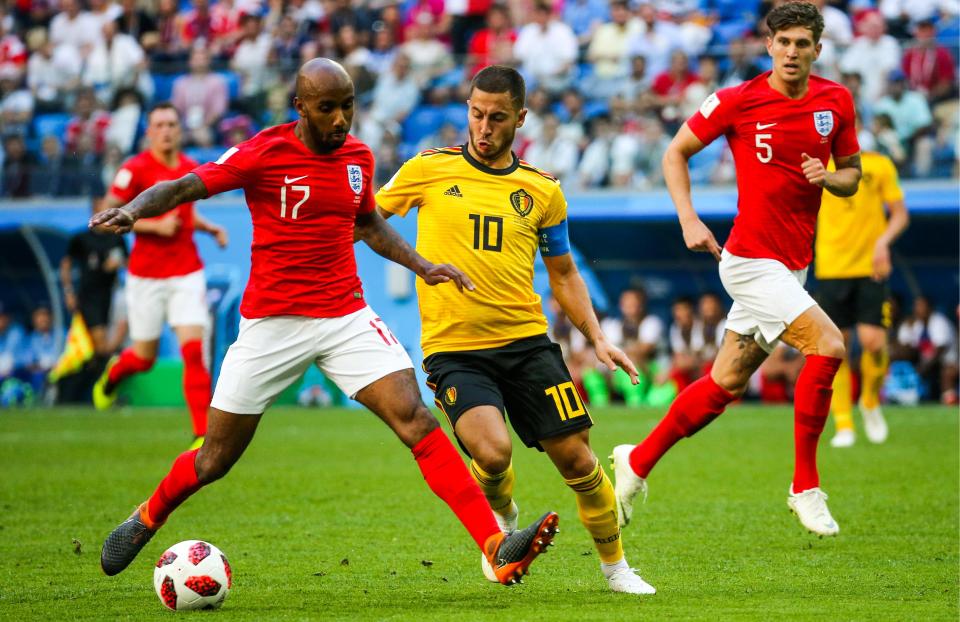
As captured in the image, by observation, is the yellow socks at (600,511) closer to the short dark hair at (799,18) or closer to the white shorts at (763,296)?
the white shorts at (763,296)

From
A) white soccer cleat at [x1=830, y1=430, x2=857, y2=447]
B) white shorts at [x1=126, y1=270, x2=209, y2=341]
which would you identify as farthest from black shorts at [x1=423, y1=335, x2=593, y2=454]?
white soccer cleat at [x1=830, y1=430, x2=857, y2=447]

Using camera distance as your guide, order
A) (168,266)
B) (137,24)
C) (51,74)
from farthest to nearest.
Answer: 1. (137,24)
2. (51,74)
3. (168,266)

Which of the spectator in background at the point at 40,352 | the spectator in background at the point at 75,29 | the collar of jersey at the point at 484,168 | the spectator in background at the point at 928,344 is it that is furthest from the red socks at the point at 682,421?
the spectator in background at the point at 75,29

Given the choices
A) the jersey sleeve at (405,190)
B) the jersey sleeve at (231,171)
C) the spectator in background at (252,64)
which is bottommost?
the spectator in background at (252,64)

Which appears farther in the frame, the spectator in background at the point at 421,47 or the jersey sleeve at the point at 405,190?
the spectator in background at the point at 421,47

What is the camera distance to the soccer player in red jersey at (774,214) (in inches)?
281

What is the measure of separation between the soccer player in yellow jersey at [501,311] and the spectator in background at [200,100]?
14846 mm

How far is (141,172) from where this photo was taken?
10.9 meters

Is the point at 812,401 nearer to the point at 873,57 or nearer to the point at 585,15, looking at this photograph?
the point at 873,57

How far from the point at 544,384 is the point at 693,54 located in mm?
13179

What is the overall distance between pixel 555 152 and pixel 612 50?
2.09 m

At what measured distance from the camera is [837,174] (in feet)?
→ 23.1

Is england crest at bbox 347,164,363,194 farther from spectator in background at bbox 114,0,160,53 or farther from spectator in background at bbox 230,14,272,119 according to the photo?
spectator in background at bbox 114,0,160,53

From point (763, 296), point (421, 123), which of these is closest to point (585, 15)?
point (421, 123)
